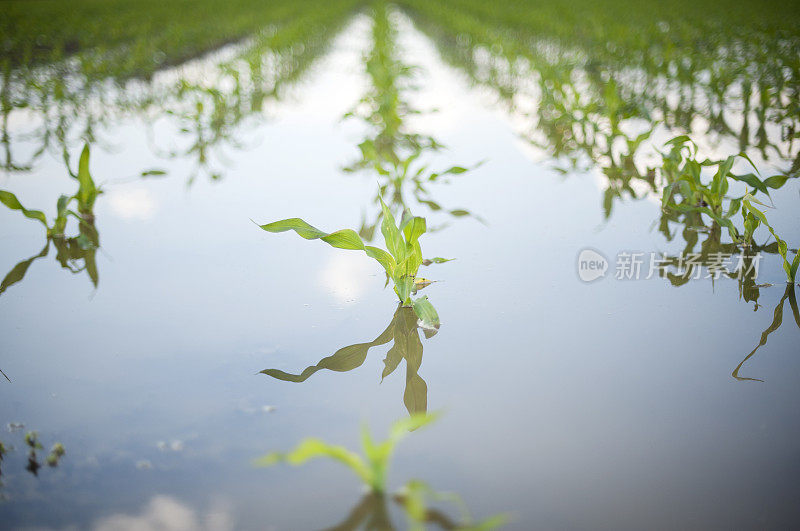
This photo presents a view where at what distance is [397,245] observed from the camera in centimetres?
188

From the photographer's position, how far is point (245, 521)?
115cm

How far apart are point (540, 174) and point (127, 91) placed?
14.1ft

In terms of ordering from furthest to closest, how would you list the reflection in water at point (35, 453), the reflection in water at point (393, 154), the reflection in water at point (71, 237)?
the reflection in water at point (393, 154), the reflection in water at point (71, 237), the reflection in water at point (35, 453)

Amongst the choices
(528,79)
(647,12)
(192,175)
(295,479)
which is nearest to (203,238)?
(192,175)

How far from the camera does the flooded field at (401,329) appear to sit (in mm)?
1208

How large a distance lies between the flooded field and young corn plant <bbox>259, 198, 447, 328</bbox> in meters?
0.01

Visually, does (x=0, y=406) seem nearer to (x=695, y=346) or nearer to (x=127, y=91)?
(x=695, y=346)

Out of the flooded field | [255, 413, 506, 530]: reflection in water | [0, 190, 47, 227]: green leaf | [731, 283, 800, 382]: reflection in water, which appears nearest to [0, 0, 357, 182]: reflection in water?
the flooded field

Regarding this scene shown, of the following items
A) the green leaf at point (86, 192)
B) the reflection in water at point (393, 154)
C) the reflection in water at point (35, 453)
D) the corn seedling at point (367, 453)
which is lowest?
the reflection in water at point (35, 453)

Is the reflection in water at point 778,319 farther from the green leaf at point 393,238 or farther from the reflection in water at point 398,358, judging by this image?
the green leaf at point 393,238

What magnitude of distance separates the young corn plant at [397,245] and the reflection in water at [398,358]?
53 millimetres

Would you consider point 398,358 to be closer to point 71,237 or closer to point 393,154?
point 71,237

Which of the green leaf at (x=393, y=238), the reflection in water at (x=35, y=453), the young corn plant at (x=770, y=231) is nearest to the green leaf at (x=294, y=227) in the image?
the green leaf at (x=393, y=238)

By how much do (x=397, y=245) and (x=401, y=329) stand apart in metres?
0.26
